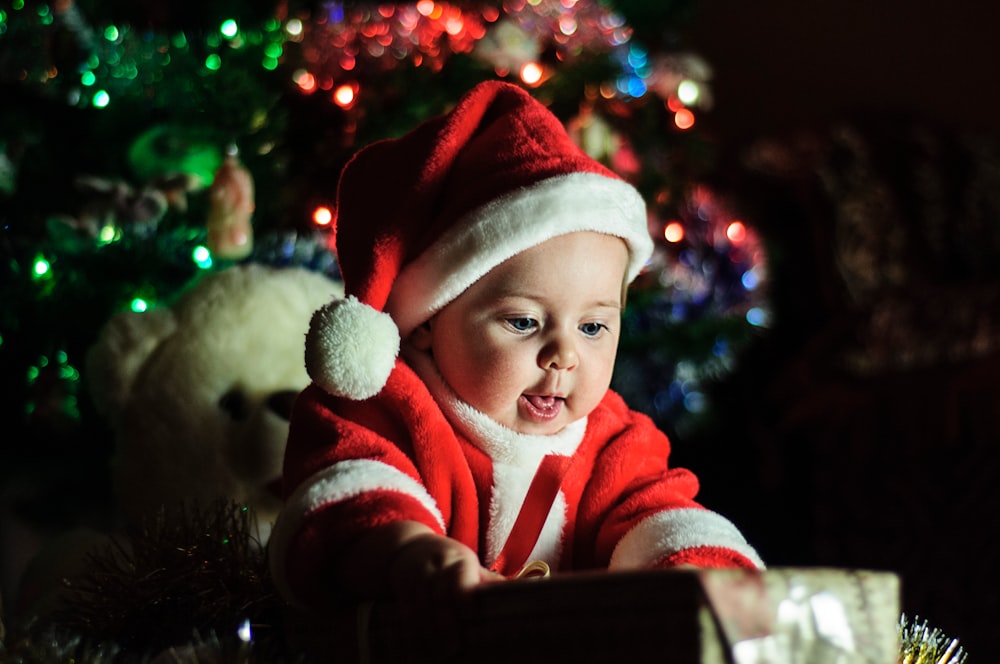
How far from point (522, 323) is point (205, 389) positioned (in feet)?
1.47

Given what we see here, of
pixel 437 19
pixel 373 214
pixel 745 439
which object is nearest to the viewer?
pixel 373 214

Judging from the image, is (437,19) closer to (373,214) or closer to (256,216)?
(256,216)

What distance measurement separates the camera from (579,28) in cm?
160

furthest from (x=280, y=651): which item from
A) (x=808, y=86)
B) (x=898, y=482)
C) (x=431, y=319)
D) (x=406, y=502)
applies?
(x=808, y=86)

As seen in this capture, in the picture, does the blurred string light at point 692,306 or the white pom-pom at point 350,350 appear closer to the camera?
the white pom-pom at point 350,350

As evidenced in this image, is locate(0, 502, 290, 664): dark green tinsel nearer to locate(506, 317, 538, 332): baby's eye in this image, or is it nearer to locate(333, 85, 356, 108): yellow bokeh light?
locate(506, 317, 538, 332): baby's eye

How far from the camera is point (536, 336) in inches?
30.5

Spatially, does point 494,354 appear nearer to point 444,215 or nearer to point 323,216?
point 444,215

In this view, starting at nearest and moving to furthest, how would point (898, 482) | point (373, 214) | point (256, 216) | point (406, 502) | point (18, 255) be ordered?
point (406, 502), point (373, 214), point (18, 255), point (256, 216), point (898, 482)

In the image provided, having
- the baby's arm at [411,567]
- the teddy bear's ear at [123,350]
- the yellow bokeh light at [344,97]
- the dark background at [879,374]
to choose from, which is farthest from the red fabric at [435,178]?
the dark background at [879,374]

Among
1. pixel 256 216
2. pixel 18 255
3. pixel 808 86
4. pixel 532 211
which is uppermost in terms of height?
pixel 808 86

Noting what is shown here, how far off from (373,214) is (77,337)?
63 centimetres

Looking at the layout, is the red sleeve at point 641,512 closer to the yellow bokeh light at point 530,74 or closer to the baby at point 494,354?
the baby at point 494,354

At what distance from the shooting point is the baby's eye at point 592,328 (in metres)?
0.80
